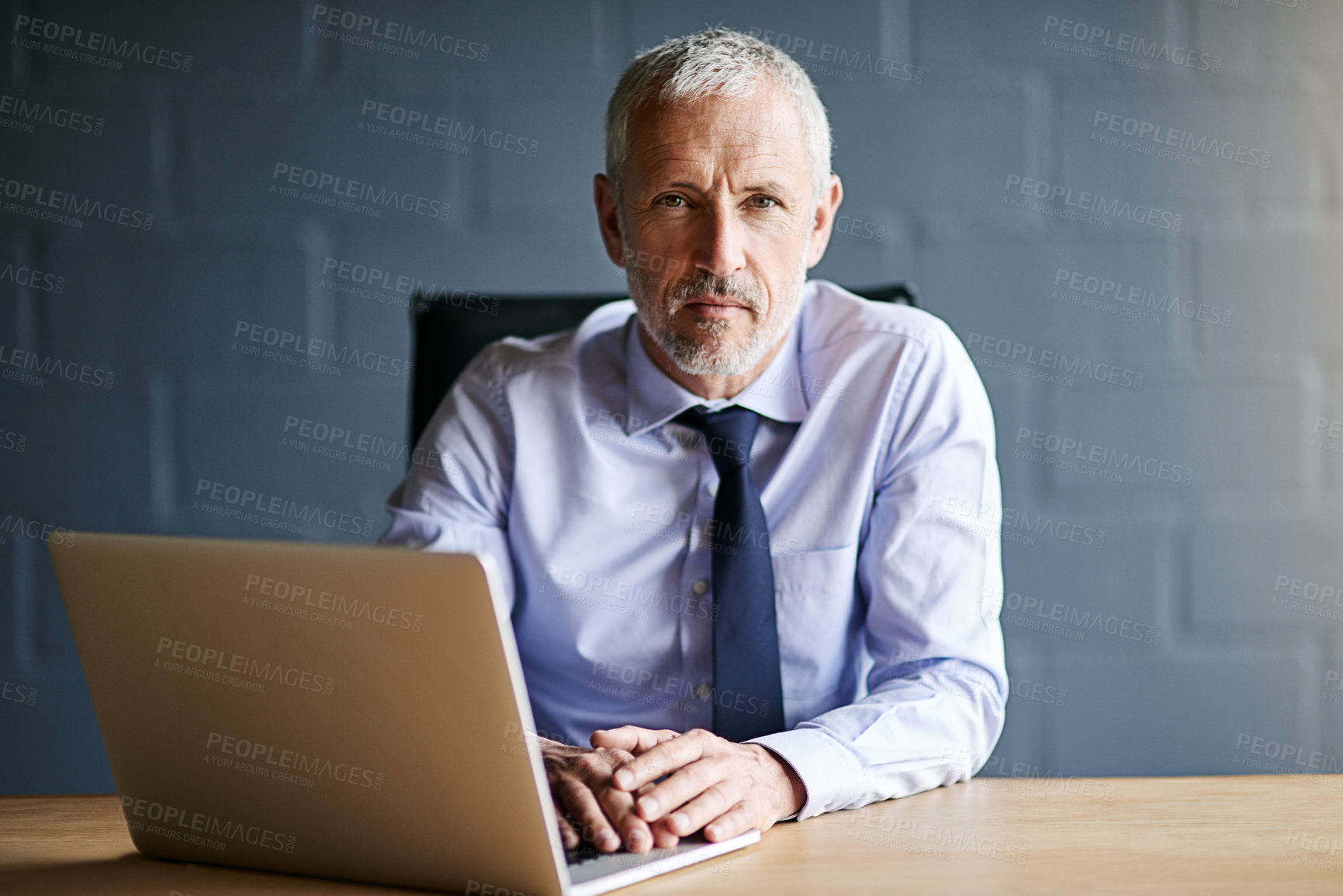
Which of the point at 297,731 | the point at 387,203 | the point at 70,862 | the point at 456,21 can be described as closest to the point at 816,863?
the point at 297,731

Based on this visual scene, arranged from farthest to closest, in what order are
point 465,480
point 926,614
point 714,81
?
point 465,480 → point 714,81 → point 926,614

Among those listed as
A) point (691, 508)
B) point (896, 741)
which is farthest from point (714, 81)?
point (896, 741)

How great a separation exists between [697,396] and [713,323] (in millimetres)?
123

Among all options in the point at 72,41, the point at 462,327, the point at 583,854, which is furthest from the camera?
the point at 72,41

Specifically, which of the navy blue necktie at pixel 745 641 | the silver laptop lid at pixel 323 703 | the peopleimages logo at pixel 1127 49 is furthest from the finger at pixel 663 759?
the peopleimages logo at pixel 1127 49

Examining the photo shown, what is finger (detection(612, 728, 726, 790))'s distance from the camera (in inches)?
31.8

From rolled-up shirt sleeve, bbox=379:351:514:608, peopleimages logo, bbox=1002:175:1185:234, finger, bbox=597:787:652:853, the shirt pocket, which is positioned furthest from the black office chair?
finger, bbox=597:787:652:853

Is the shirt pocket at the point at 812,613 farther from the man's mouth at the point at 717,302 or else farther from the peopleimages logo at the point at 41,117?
the peopleimages logo at the point at 41,117

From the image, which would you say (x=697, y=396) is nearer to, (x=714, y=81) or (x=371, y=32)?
(x=714, y=81)

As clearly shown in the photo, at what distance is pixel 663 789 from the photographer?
0.81 metres

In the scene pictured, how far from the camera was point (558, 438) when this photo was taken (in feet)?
4.56

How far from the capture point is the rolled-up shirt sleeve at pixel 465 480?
1.36 metres

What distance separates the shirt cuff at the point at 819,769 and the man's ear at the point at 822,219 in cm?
66

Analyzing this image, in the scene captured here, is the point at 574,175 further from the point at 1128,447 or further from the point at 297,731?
the point at 297,731
